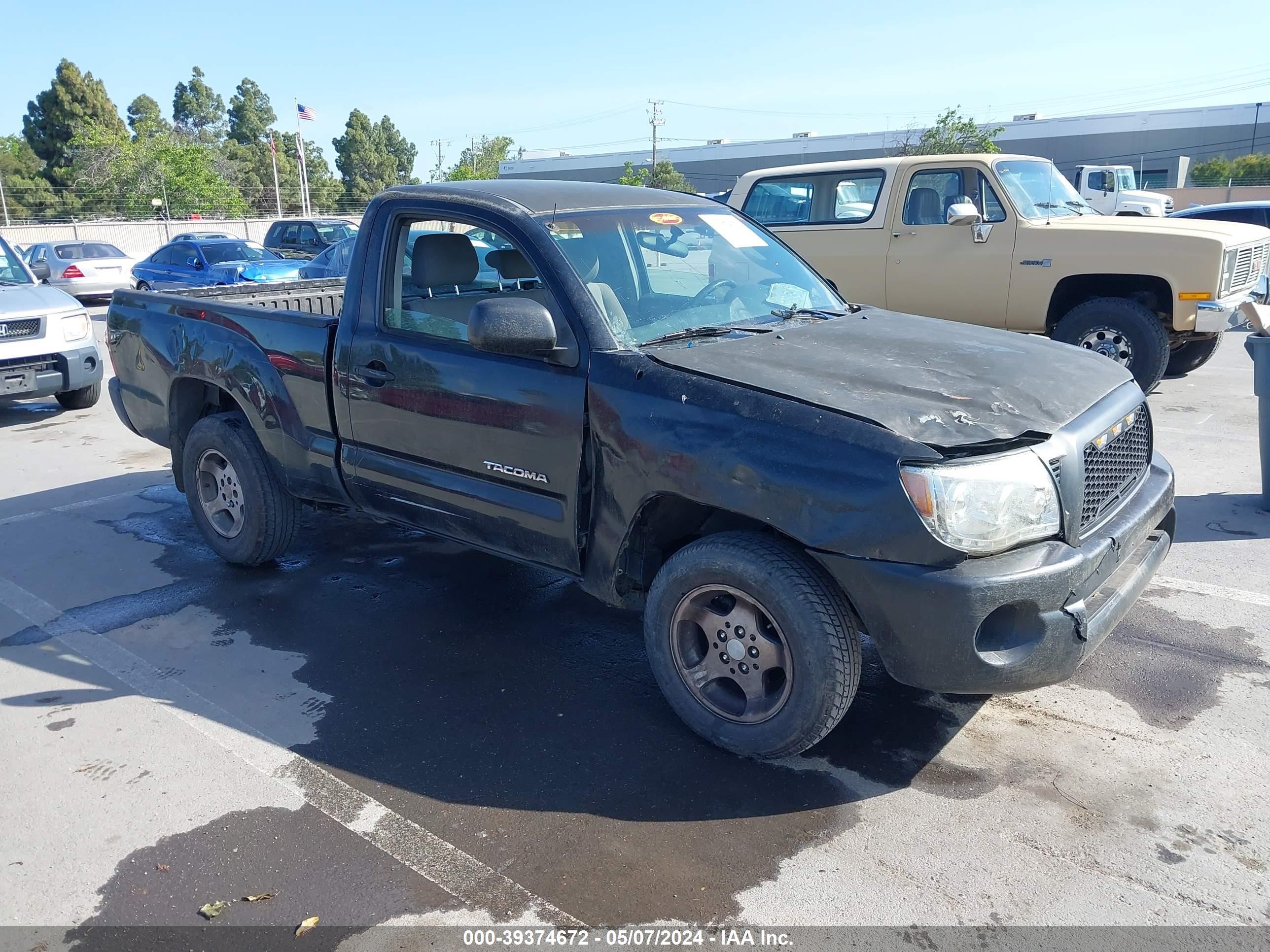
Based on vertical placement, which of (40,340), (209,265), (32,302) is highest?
(32,302)

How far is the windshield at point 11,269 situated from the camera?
9680 mm

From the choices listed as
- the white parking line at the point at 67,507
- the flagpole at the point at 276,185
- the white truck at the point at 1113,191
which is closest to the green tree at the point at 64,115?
the flagpole at the point at 276,185

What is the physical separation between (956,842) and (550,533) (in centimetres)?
180

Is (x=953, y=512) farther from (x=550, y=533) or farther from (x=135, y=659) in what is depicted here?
(x=135, y=659)

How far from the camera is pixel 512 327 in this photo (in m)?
3.52

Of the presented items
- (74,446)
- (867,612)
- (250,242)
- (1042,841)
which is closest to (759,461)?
(867,612)

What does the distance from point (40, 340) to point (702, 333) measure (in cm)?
786

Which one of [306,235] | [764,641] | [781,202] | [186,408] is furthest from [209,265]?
[764,641]

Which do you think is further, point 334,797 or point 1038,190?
point 1038,190

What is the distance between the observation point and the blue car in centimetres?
1695

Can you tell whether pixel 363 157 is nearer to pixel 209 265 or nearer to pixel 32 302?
pixel 209 265

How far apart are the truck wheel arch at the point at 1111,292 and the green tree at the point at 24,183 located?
43365 millimetres

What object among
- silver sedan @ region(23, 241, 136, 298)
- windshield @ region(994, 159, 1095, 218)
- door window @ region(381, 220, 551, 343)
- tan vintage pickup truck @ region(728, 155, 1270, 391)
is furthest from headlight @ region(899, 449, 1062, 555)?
silver sedan @ region(23, 241, 136, 298)

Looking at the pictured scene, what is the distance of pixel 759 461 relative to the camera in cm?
312
